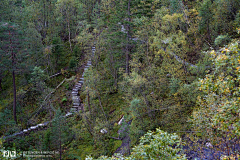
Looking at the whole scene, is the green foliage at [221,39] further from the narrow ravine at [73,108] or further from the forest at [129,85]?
the narrow ravine at [73,108]

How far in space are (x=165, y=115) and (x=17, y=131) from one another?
1637 cm

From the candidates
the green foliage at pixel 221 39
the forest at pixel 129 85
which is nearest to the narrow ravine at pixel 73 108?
the forest at pixel 129 85

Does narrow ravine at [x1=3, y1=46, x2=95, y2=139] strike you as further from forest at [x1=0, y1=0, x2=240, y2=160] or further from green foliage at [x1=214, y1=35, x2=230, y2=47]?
green foliage at [x1=214, y1=35, x2=230, y2=47]

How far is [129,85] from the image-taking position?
16.2 meters

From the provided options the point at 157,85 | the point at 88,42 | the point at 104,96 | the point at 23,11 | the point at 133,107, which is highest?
the point at 23,11

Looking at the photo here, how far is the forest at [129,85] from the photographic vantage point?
686 centimetres

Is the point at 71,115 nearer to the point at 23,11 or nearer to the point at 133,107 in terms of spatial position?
the point at 133,107

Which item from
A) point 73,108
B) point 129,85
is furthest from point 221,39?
point 73,108

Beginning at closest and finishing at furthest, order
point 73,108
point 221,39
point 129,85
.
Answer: point 221,39 → point 129,85 → point 73,108

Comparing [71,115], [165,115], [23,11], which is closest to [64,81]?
[71,115]

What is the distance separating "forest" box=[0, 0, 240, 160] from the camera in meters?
6.86

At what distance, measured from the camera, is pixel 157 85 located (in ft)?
44.6

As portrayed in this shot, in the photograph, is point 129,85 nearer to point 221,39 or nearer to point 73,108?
point 221,39

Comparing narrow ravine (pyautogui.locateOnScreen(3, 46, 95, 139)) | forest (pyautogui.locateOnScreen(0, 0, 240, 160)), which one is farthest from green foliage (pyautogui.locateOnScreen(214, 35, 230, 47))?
narrow ravine (pyautogui.locateOnScreen(3, 46, 95, 139))
